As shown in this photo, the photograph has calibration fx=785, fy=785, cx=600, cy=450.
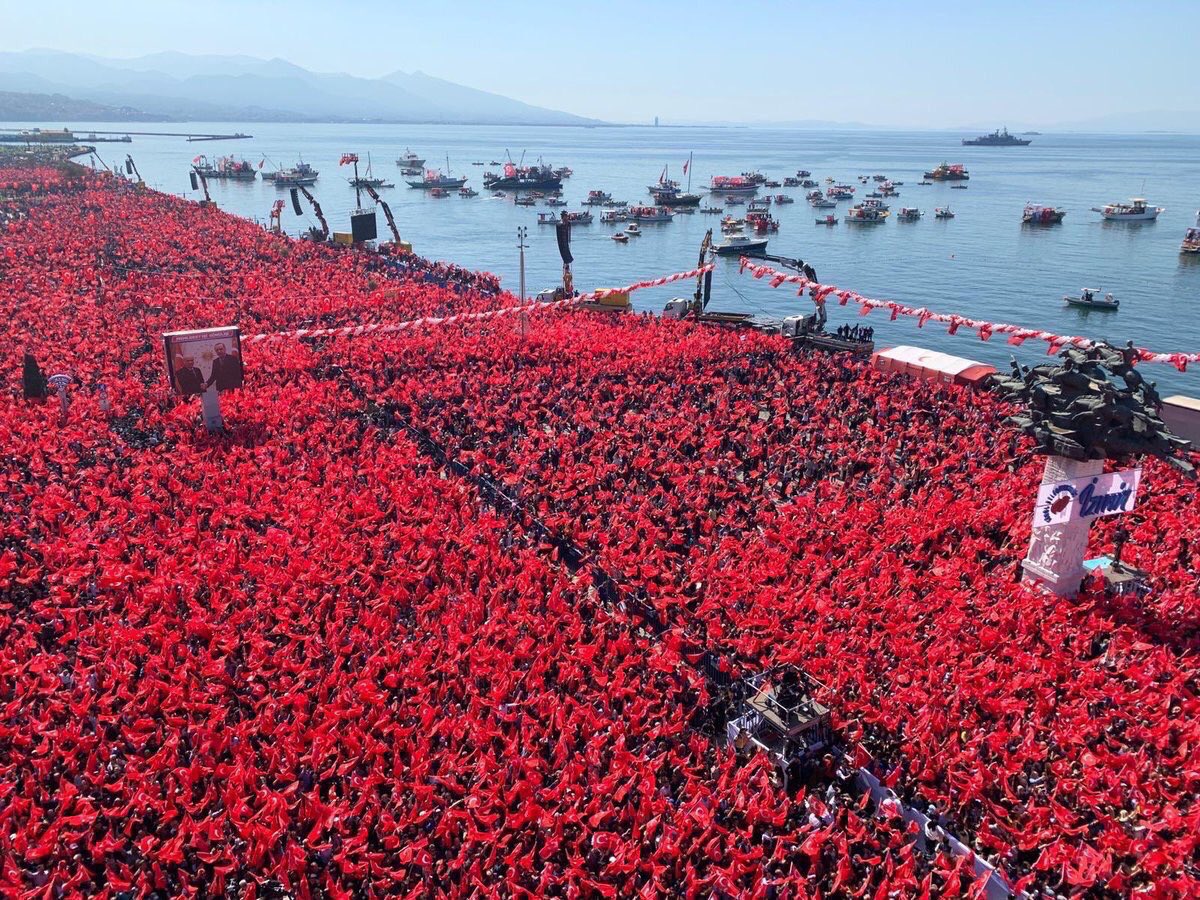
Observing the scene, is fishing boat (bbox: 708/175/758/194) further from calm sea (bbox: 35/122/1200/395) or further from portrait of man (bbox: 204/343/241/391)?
Result: portrait of man (bbox: 204/343/241/391)

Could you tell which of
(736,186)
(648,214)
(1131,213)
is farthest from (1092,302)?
(736,186)

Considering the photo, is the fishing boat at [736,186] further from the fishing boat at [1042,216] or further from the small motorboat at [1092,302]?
the small motorboat at [1092,302]

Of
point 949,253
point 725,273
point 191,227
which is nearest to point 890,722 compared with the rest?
point 191,227

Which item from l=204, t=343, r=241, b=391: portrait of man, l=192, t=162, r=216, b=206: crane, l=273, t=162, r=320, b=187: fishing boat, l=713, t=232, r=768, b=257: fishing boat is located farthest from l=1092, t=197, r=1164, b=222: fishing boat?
l=273, t=162, r=320, b=187: fishing boat

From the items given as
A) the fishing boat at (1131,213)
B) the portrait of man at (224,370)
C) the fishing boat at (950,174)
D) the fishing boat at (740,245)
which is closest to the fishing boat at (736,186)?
the fishing boat at (950,174)

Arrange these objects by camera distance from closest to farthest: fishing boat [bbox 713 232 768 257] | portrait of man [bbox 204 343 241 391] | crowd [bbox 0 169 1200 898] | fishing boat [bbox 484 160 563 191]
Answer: crowd [bbox 0 169 1200 898] < portrait of man [bbox 204 343 241 391] < fishing boat [bbox 713 232 768 257] < fishing boat [bbox 484 160 563 191]

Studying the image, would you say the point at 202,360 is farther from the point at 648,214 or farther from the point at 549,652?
the point at 648,214
